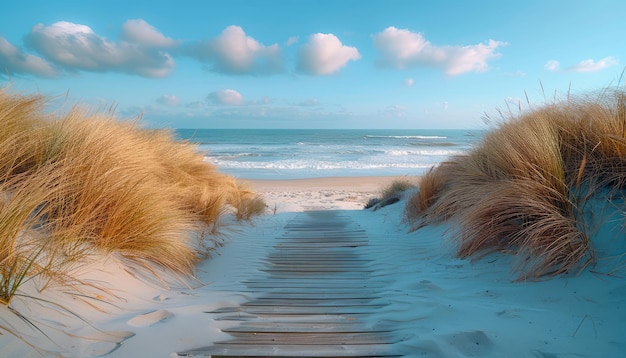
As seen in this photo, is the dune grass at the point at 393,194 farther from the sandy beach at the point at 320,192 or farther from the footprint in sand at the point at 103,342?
the footprint in sand at the point at 103,342

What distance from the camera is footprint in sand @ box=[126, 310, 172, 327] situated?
2.44 metres

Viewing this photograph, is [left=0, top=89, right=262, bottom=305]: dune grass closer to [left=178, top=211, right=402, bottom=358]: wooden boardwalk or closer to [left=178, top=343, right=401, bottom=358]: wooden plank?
[left=178, top=211, right=402, bottom=358]: wooden boardwalk

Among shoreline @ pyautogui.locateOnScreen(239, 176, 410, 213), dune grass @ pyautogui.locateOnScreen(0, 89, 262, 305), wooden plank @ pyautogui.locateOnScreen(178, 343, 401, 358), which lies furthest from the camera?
shoreline @ pyautogui.locateOnScreen(239, 176, 410, 213)

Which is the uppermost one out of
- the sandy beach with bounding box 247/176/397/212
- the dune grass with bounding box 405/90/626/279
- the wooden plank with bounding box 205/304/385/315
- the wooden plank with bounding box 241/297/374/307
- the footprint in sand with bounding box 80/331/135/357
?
the dune grass with bounding box 405/90/626/279

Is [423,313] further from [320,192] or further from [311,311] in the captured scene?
[320,192]

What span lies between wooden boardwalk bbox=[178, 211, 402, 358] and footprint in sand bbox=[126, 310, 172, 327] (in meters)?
0.39

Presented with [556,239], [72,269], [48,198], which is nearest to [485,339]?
[556,239]

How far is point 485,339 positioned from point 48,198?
11.8 ft

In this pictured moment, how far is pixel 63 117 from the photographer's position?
4.75 metres

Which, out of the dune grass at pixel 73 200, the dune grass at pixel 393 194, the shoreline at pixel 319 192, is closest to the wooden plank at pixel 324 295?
the dune grass at pixel 73 200

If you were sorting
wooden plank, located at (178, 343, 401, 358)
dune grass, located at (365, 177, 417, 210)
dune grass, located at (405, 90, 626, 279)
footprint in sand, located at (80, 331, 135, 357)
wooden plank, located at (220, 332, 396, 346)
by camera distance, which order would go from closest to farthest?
footprint in sand, located at (80, 331, 135, 357)
wooden plank, located at (178, 343, 401, 358)
wooden plank, located at (220, 332, 396, 346)
dune grass, located at (405, 90, 626, 279)
dune grass, located at (365, 177, 417, 210)

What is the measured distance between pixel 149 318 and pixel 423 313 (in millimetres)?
1958

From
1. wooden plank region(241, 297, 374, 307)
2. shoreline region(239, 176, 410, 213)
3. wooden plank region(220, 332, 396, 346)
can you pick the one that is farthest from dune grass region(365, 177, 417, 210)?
wooden plank region(220, 332, 396, 346)

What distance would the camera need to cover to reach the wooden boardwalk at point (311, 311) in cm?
223
